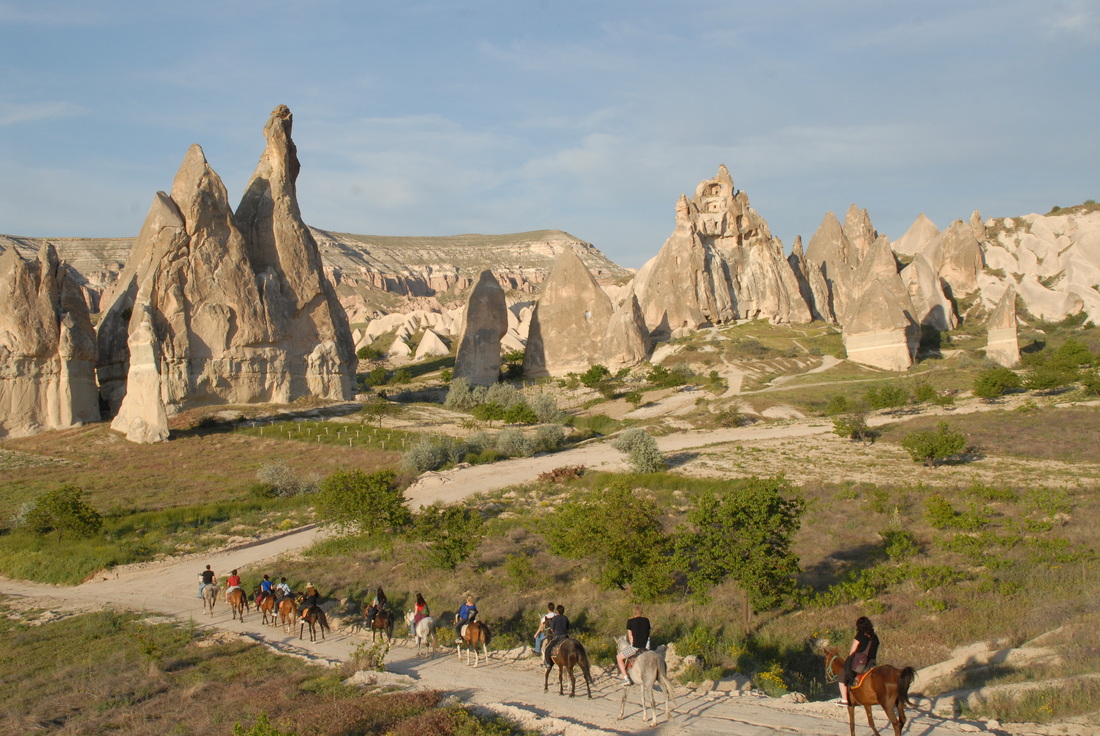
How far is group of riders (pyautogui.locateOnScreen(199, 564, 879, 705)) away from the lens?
7625 mm

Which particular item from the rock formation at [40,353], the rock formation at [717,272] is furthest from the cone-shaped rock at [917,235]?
the rock formation at [40,353]

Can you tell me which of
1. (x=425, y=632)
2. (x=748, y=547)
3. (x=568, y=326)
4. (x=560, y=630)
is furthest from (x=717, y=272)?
(x=560, y=630)

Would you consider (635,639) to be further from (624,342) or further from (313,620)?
(624,342)

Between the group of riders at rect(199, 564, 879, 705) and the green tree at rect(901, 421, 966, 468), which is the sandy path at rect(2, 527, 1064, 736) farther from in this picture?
the green tree at rect(901, 421, 966, 468)

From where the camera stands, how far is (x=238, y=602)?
567 inches

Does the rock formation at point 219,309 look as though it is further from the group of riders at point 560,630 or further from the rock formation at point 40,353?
the group of riders at point 560,630

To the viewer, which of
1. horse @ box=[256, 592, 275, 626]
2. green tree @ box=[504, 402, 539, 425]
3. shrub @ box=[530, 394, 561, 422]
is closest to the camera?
horse @ box=[256, 592, 275, 626]

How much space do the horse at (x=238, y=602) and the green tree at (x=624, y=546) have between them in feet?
18.5

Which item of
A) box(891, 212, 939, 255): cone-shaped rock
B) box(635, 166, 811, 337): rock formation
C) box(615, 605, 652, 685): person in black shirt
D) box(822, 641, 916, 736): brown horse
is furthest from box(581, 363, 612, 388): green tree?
box(891, 212, 939, 255): cone-shaped rock

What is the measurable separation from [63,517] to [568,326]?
34979mm

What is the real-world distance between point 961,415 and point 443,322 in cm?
6291

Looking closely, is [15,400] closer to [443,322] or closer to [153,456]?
[153,456]

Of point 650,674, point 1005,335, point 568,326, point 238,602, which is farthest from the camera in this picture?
point 568,326

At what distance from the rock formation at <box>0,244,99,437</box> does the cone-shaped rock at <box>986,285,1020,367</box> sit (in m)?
45.4
